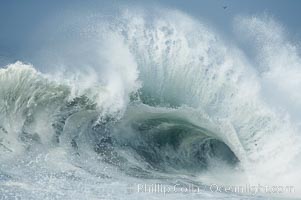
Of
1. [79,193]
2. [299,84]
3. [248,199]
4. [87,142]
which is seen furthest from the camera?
[299,84]

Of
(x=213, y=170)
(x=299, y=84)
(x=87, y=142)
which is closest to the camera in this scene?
(x=87, y=142)

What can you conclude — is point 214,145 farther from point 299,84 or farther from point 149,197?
point 149,197

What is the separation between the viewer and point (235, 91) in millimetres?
13617

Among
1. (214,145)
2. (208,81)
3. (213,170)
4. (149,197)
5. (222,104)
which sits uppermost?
(208,81)

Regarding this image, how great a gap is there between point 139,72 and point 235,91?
354 cm

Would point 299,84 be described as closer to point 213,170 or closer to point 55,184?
point 213,170

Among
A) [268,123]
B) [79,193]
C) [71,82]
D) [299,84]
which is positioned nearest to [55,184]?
[79,193]

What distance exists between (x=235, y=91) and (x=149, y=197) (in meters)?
7.52

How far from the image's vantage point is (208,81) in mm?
13914

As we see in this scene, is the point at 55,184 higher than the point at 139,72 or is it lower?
lower

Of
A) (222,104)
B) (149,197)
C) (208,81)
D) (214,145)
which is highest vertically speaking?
(208,81)

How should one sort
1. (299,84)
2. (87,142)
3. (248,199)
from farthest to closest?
(299,84)
(87,142)
(248,199)

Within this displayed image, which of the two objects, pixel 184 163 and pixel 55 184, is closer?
pixel 55 184

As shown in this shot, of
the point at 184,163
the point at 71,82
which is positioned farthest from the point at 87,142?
the point at 184,163
